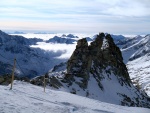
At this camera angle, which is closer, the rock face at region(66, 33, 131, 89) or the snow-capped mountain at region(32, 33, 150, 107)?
the snow-capped mountain at region(32, 33, 150, 107)

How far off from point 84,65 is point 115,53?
2405 cm

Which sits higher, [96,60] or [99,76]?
[96,60]

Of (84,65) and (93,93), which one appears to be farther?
(84,65)

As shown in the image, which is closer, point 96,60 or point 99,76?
point 99,76

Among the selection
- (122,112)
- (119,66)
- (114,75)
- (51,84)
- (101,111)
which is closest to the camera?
(101,111)

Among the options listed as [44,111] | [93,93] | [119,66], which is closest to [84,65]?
[93,93]

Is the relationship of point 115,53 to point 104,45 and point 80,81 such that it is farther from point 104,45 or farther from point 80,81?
Result: point 80,81

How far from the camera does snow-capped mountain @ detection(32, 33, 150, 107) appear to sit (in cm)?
8056

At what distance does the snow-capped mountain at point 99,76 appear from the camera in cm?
8056

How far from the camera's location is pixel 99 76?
9331 centimetres

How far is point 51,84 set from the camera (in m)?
67.1

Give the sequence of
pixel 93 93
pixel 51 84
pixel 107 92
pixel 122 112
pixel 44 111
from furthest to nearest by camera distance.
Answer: pixel 107 92
pixel 93 93
pixel 51 84
pixel 122 112
pixel 44 111

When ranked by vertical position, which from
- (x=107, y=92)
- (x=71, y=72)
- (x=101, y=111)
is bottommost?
(x=107, y=92)

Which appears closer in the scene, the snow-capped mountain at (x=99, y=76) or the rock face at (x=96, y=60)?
the snow-capped mountain at (x=99, y=76)
